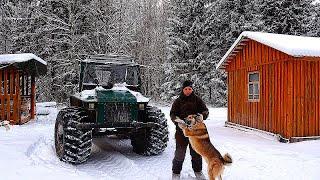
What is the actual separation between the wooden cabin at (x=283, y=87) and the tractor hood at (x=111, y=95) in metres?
5.15

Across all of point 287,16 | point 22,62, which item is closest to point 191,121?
point 22,62

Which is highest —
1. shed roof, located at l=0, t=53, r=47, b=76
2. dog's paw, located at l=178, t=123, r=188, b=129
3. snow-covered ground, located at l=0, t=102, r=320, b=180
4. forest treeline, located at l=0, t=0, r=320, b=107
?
forest treeline, located at l=0, t=0, r=320, b=107

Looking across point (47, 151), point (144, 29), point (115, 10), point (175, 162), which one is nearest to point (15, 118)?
point (47, 151)

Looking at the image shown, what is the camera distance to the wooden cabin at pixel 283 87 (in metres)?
11.7

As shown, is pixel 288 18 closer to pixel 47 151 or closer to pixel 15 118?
pixel 15 118

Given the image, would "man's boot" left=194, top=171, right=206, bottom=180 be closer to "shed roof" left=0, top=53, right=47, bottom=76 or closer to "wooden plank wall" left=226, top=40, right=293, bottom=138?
"wooden plank wall" left=226, top=40, right=293, bottom=138

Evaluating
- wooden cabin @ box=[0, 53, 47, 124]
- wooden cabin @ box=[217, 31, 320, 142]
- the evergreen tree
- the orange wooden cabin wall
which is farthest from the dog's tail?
the evergreen tree

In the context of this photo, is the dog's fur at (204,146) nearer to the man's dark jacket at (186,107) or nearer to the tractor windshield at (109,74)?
the man's dark jacket at (186,107)

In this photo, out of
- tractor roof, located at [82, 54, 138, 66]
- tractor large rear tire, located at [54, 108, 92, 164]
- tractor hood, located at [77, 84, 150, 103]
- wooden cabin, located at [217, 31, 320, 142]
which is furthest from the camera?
wooden cabin, located at [217, 31, 320, 142]

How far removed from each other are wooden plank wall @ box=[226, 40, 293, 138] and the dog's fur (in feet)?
21.2

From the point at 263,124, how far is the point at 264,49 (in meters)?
2.64

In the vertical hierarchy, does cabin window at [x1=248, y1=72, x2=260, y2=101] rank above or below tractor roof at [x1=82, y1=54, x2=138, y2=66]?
below

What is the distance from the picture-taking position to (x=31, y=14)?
29.7m

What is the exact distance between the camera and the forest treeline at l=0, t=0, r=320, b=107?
87.0ft
